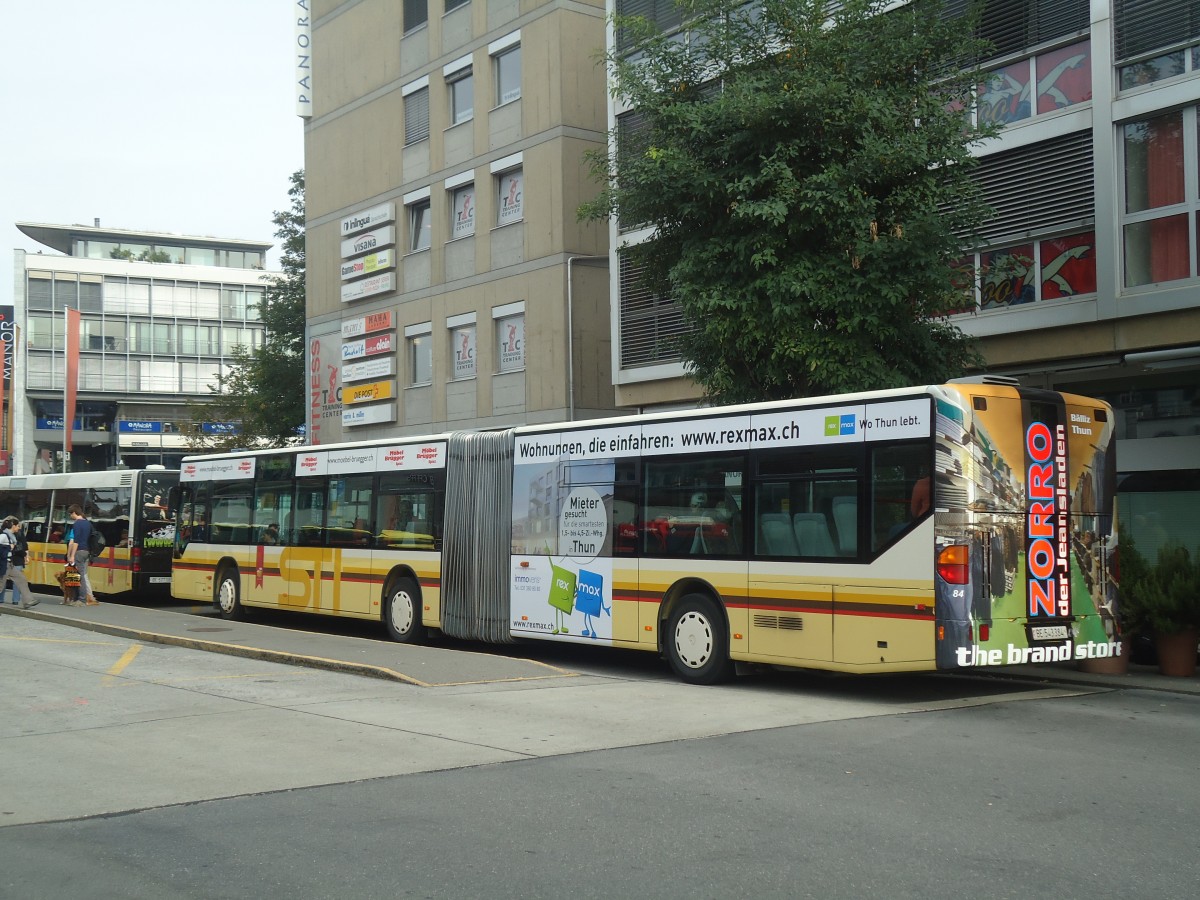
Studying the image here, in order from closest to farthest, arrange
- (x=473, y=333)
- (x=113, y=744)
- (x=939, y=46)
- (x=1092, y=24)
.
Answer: (x=113, y=744)
(x=939, y=46)
(x=1092, y=24)
(x=473, y=333)

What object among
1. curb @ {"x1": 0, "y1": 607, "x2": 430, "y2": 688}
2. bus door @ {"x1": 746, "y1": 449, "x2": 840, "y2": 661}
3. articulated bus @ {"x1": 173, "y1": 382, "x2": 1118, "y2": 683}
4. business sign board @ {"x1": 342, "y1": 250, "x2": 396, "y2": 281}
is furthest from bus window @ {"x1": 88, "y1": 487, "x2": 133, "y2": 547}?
bus door @ {"x1": 746, "y1": 449, "x2": 840, "y2": 661}

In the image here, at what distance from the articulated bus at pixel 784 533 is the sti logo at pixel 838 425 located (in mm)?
19

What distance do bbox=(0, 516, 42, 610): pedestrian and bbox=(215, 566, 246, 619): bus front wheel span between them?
3759mm

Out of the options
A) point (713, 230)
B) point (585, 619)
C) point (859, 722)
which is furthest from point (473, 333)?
point (859, 722)

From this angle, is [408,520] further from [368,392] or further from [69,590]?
[368,392]

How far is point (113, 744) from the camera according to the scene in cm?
949

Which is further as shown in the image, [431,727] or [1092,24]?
[1092,24]

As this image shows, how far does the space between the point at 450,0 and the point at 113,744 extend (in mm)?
25911

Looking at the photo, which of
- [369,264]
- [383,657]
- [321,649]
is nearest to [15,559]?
[321,649]

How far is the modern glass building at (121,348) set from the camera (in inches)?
2869

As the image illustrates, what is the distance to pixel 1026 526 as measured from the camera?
38.9ft

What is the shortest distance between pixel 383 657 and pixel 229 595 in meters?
8.02

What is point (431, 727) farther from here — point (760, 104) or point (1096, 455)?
point (760, 104)

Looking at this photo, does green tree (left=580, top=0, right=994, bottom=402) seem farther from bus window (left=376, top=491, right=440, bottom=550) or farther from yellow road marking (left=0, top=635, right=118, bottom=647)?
yellow road marking (left=0, top=635, right=118, bottom=647)
